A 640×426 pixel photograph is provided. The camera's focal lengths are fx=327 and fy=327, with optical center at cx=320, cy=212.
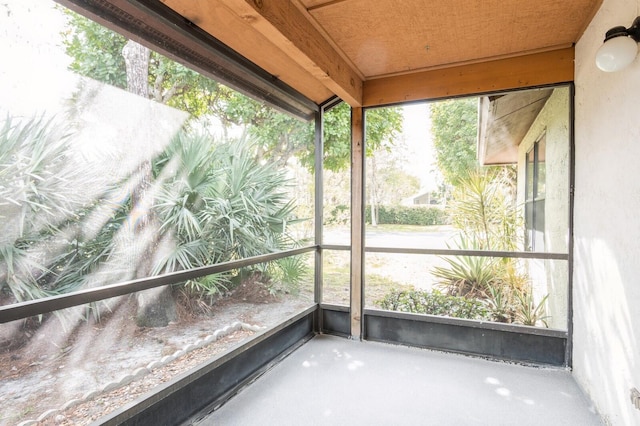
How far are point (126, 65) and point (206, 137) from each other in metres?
1.08

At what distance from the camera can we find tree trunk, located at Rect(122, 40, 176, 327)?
3.07 meters

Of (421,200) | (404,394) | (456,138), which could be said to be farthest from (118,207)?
(456,138)

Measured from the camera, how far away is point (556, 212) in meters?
3.11

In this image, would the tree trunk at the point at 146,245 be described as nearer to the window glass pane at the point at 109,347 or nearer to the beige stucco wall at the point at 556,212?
the window glass pane at the point at 109,347

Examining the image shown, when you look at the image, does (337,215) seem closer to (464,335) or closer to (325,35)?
(464,335)

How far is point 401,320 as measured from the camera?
3061mm

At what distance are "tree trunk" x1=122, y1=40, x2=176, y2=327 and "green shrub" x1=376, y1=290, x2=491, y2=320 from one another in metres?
2.22

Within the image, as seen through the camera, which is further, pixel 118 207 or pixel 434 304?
pixel 434 304

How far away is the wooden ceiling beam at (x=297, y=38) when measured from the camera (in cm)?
156

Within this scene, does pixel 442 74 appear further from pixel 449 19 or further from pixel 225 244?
pixel 225 244

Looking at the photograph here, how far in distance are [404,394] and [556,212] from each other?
2.26m

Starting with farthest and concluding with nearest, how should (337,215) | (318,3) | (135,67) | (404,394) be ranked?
(337,215)
(135,67)
(404,394)
(318,3)

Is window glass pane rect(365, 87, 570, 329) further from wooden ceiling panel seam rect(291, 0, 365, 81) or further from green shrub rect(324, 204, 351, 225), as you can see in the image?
wooden ceiling panel seam rect(291, 0, 365, 81)

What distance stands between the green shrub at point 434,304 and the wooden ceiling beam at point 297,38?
2241 mm
